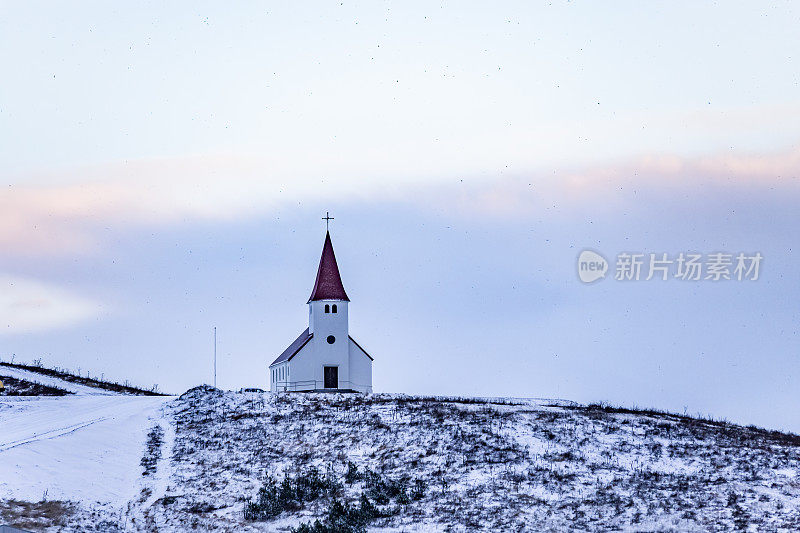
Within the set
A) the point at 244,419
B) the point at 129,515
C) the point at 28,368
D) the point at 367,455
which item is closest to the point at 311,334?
the point at 28,368

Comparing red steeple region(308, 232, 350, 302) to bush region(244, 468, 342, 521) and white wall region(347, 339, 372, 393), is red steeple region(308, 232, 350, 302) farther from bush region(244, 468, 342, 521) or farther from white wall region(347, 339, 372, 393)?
bush region(244, 468, 342, 521)

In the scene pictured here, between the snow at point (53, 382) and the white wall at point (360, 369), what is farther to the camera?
the white wall at point (360, 369)

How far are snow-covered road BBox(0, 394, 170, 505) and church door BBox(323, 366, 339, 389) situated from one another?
2469 cm

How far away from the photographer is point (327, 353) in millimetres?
80750

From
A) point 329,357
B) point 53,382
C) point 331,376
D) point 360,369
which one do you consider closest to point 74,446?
point 53,382

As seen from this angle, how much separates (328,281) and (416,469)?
39470mm

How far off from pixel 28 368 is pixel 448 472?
36352 millimetres

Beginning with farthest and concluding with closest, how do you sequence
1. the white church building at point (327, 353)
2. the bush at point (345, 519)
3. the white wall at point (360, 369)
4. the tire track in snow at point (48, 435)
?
1. the white wall at point (360, 369)
2. the white church building at point (327, 353)
3. the tire track in snow at point (48, 435)
4. the bush at point (345, 519)

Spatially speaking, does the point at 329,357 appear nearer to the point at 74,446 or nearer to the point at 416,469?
the point at 74,446

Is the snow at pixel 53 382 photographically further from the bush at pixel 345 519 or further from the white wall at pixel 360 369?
the bush at pixel 345 519

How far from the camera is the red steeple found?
81625mm

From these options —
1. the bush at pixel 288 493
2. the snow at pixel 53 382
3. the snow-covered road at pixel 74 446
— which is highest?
the snow at pixel 53 382

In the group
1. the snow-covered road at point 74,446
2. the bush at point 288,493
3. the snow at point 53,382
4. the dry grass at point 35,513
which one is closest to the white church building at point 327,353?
the snow at point 53,382

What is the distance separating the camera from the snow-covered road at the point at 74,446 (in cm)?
4116
